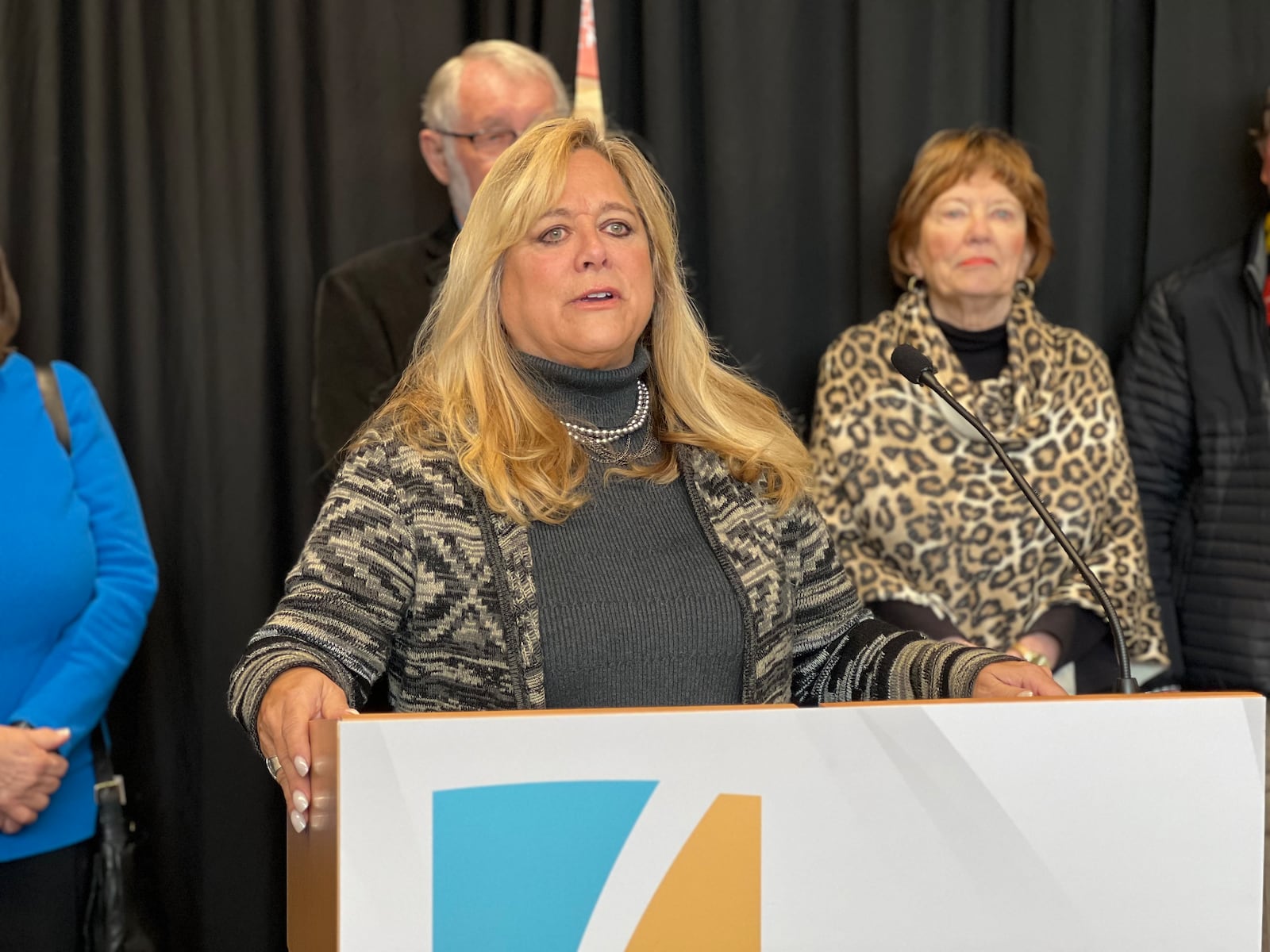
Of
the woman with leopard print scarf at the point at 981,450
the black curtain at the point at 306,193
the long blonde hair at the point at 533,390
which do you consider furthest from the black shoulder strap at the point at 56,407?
the woman with leopard print scarf at the point at 981,450

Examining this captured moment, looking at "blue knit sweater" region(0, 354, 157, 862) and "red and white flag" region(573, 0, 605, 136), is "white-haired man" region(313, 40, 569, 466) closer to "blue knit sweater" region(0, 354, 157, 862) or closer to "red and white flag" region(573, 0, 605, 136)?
"red and white flag" region(573, 0, 605, 136)

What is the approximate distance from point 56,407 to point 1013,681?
172 cm

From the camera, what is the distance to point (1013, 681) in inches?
59.7

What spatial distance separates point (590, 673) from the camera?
1.65m

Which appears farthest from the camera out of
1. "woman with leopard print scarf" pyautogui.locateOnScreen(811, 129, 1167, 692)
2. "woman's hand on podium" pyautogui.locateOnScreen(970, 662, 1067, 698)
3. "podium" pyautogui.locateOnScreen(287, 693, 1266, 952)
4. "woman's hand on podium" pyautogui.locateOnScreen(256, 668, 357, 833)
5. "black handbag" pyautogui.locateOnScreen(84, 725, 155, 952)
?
"woman with leopard print scarf" pyautogui.locateOnScreen(811, 129, 1167, 692)

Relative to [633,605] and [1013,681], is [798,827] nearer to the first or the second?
[1013,681]

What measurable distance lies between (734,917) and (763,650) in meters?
0.62

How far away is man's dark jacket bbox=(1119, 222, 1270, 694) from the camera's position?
2.83 metres

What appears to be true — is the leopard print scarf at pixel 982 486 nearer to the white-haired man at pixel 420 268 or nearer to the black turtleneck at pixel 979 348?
the black turtleneck at pixel 979 348

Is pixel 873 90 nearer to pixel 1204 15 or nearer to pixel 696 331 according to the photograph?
pixel 1204 15

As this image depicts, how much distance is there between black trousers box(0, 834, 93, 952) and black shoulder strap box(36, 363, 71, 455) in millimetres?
685

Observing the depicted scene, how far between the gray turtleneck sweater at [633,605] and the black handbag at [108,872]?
3.65 feet

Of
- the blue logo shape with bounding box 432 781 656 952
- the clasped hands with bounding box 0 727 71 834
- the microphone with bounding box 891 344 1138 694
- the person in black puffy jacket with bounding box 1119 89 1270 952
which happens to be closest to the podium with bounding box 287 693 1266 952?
the blue logo shape with bounding box 432 781 656 952

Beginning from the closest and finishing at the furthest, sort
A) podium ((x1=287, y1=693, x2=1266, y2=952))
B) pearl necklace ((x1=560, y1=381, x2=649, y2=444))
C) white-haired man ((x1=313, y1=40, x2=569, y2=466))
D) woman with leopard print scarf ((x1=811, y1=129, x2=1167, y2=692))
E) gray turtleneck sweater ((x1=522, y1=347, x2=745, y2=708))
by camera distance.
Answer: podium ((x1=287, y1=693, x2=1266, y2=952))
gray turtleneck sweater ((x1=522, y1=347, x2=745, y2=708))
pearl necklace ((x1=560, y1=381, x2=649, y2=444))
woman with leopard print scarf ((x1=811, y1=129, x2=1167, y2=692))
white-haired man ((x1=313, y1=40, x2=569, y2=466))
